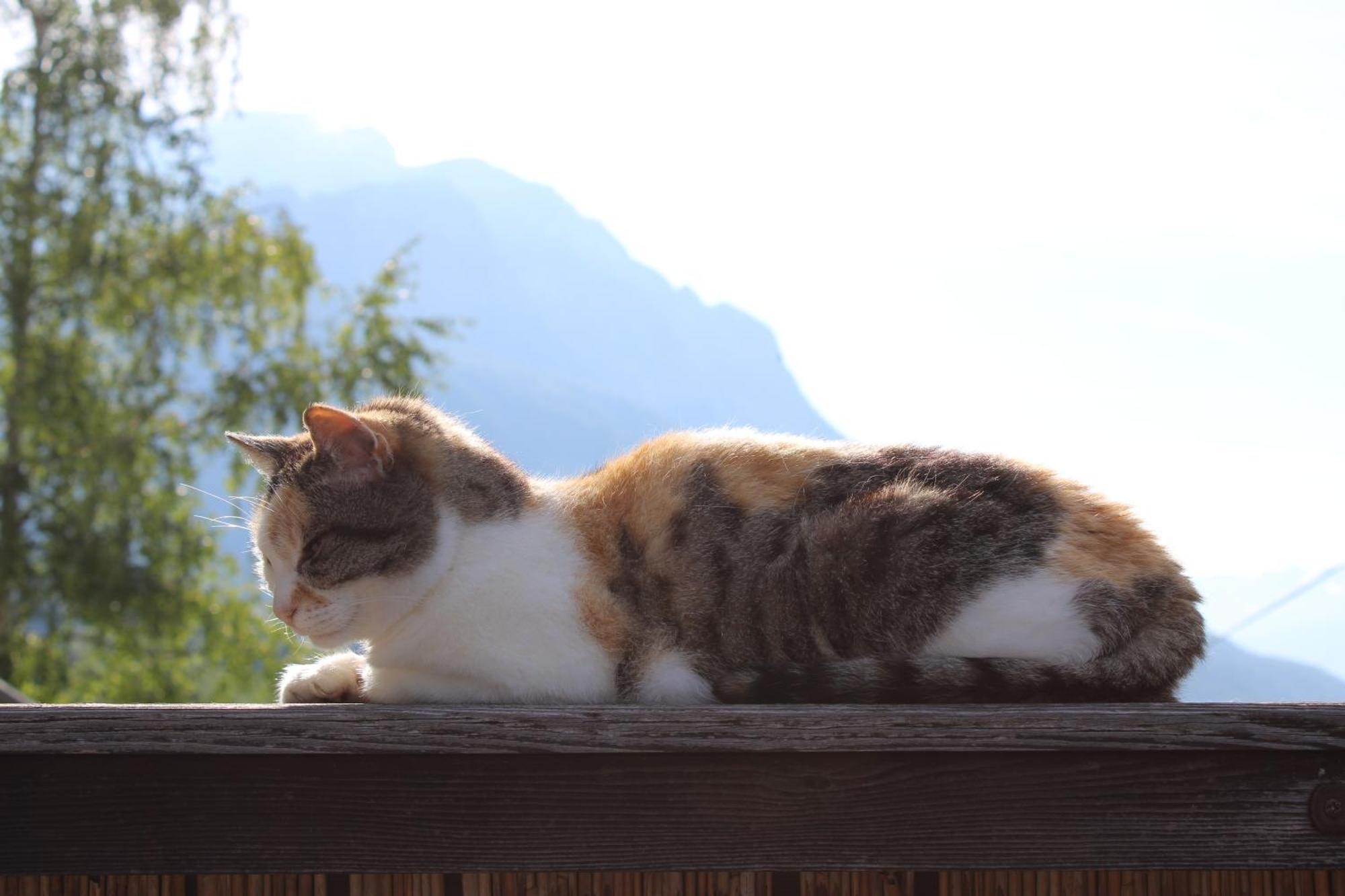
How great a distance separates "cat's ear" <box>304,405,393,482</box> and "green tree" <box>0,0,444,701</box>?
27.6 ft

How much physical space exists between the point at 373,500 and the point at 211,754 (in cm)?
55

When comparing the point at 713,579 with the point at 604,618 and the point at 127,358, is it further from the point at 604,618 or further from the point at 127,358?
the point at 127,358

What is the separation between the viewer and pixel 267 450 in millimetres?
2113

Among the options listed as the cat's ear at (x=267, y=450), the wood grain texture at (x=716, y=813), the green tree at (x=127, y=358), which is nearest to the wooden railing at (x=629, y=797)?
the wood grain texture at (x=716, y=813)

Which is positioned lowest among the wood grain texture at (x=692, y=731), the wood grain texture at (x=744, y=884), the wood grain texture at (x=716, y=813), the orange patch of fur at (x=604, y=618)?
the wood grain texture at (x=744, y=884)

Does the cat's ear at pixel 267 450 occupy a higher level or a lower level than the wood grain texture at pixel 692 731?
higher

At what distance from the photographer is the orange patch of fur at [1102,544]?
188cm

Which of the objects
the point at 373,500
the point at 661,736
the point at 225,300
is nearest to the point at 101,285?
the point at 225,300

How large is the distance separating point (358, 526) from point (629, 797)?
722 mm

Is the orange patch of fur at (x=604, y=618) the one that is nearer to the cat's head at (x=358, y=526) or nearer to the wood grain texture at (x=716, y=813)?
the cat's head at (x=358, y=526)

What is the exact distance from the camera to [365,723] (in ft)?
5.06

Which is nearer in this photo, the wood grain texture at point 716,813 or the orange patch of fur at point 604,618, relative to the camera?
the wood grain texture at point 716,813

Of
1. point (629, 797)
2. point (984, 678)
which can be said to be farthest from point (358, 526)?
point (984, 678)

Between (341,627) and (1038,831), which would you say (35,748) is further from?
(1038,831)
